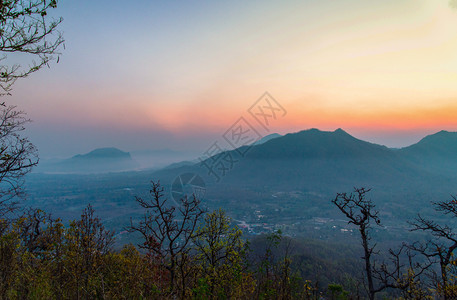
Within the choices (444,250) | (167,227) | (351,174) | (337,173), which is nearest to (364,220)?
(444,250)

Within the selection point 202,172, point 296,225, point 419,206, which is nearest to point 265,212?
point 296,225

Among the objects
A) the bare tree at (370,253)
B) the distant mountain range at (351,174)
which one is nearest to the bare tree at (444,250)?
the bare tree at (370,253)

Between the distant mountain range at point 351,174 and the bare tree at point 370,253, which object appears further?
the distant mountain range at point 351,174

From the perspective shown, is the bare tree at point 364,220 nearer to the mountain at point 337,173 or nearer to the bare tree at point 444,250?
the bare tree at point 444,250

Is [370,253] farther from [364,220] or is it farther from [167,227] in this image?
[167,227]

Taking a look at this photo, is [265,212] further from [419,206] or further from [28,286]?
[28,286]

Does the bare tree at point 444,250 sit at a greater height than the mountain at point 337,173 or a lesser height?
greater

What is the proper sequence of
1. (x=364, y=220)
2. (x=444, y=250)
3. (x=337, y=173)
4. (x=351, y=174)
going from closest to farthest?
(x=364, y=220) < (x=444, y=250) < (x=351, y=174) < (x=337, y=173)

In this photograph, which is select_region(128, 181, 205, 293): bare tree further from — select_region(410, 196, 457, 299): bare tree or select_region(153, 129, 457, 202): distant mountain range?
select_region(153, 129, 457, 202): distant mountain range

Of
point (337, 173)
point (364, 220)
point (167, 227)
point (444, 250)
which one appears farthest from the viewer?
point (337, 173)

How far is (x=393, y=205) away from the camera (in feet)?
359

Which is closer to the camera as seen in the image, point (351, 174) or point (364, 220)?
point (364, 220)

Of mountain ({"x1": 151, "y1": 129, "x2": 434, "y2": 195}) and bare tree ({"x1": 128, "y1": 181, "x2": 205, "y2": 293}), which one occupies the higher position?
bare tree ({"x1": 128, "y1": 181, "x2": 205, "y2": 293})

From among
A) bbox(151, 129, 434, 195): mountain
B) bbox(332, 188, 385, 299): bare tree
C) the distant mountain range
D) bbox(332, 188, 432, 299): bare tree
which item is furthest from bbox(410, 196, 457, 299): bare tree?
bbox(151, 129, 434, 195): mountain
